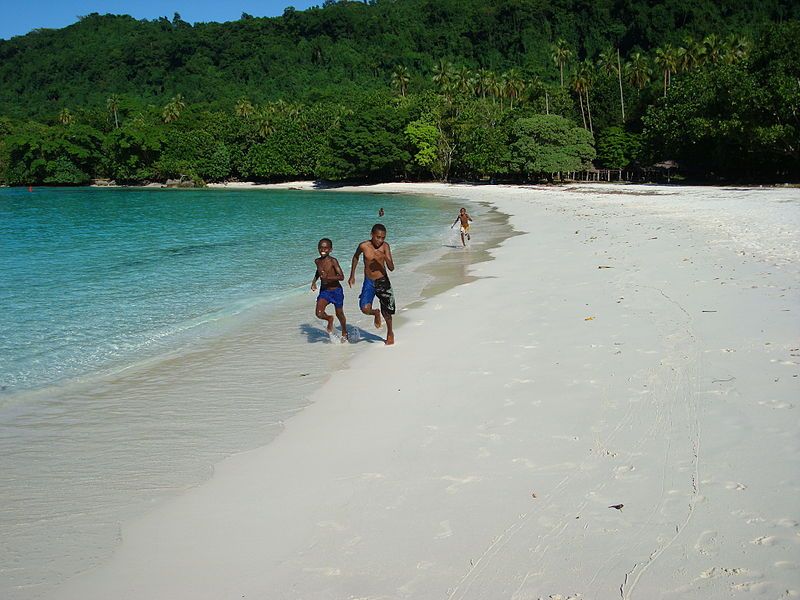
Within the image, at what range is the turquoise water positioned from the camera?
10367mm

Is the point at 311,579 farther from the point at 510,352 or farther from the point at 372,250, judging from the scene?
the point at 372,250

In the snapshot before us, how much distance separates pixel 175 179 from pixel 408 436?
103352 millimetres

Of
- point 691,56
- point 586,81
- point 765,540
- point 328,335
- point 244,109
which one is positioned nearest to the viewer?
Answer: point 765,540

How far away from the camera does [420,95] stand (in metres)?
88.1

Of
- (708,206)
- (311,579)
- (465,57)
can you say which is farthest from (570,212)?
(465,57)

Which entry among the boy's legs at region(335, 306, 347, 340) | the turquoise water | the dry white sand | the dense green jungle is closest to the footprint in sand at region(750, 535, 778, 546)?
the dry white sand

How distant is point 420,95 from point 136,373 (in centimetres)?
8413

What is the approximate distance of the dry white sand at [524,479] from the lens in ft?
12.4

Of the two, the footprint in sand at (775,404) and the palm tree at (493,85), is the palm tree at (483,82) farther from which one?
the footprint in sand at (775,404)

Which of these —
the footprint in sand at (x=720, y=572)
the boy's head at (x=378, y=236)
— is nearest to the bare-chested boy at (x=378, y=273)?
the boy's head at (x=378, y=236)

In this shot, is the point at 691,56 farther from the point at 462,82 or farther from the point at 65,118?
the point at 65,118

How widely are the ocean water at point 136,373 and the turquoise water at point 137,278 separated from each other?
6cm

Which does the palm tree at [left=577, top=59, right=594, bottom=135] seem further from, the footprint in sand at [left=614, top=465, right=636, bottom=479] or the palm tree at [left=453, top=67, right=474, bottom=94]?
the footprint in sand at [left=614, top=465, right=636, bottom=479]

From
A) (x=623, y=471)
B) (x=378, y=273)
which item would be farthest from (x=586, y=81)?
(x=623, y=471)
